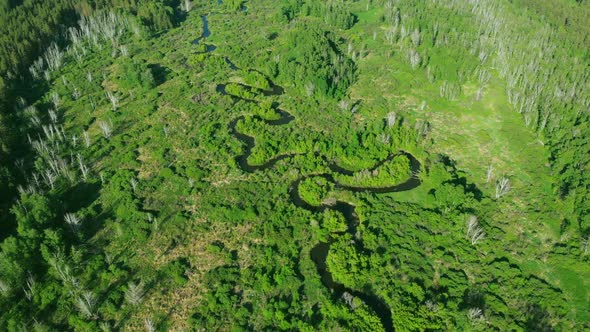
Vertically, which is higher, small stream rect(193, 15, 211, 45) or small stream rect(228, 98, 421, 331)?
small stream rect(193, 15, 211, 45)

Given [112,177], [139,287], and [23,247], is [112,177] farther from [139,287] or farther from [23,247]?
[139,287]

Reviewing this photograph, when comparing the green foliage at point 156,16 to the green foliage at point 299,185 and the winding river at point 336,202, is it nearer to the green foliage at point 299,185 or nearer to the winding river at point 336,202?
the green foliage at point 299,185

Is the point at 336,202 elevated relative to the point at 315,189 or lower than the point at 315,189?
lower

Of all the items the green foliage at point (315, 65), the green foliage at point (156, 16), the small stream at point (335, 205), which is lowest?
the small stream at point (335, 205)

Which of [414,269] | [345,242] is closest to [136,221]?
[345,242]

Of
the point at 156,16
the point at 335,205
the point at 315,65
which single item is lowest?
the point at 335,205

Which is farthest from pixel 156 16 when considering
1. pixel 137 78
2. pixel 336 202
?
pixel 336 202

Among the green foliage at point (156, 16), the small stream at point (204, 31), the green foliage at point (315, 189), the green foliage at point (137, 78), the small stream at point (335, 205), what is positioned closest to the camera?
the small stream at point (335, 205)

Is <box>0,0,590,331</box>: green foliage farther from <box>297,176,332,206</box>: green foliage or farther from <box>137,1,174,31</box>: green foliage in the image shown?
<box>137,1,174,31</box>: green foliage

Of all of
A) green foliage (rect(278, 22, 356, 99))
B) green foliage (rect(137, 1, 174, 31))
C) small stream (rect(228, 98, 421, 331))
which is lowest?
small stream (rect(228, 98, 421, 331))

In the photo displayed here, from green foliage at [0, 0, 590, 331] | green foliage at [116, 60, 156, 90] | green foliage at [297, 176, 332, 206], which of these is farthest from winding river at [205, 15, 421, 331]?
green foliage at [116, 60, 156, 90]

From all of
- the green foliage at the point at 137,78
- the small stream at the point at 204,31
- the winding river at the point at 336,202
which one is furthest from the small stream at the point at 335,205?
the small stream at the point at 204,31

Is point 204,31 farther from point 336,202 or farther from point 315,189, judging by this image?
point 336,202
